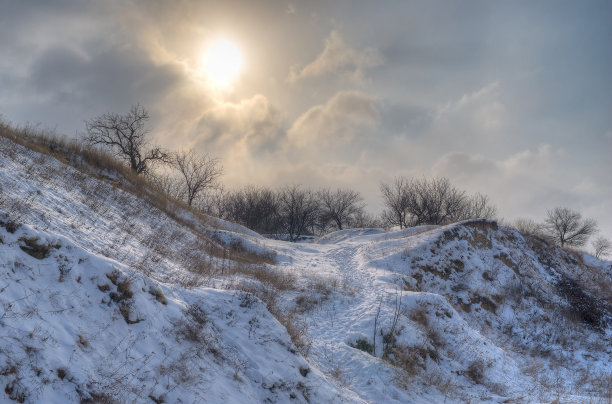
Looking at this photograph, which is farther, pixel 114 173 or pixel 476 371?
pixel 114 173

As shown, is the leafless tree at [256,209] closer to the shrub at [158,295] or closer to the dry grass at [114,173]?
the dry grass at [114,173]

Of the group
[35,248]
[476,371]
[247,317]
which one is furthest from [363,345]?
[35,248]

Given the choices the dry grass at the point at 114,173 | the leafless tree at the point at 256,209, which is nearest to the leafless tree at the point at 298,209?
the leafless tree at the point at 256,209

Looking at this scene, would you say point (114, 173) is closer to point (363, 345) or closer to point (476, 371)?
point (363, 345)

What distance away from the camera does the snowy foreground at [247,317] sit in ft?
13.5

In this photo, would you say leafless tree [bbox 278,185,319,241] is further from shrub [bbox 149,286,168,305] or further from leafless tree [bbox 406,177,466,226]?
shrub [bbox 149,286,168,305]

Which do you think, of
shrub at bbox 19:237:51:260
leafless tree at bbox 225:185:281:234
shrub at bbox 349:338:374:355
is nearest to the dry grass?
shrub at bbox 349:338:374:355

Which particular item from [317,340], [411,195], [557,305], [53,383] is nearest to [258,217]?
[411,195]

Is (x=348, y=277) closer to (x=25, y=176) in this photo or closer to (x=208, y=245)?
(x=208, y=245)

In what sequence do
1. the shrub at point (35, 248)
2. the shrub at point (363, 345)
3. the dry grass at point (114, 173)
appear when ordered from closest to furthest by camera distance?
1. the shrub at point (35, 248)
2. the shrub at point (363, 345)
3. the dry grass at point (114, 173)

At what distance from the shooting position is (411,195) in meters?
42.4

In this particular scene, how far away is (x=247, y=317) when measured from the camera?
6516 mm

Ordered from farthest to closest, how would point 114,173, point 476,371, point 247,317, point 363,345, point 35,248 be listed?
point 114,173, point 476,371, point 363,345, point 247,317, point 35,248

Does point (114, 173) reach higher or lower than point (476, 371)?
higher
